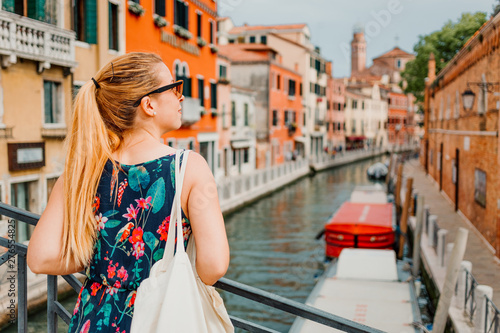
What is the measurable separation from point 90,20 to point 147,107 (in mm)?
12292

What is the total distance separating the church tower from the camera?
297 feet

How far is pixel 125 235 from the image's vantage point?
1.39 metres

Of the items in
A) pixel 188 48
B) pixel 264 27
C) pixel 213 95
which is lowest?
pixel 213 95

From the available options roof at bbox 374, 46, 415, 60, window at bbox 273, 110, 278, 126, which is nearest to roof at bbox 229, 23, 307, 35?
window at bbox 273, 110, 278, 126

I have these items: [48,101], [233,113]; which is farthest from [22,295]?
[233,113]

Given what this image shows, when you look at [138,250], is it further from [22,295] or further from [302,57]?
[302,57]

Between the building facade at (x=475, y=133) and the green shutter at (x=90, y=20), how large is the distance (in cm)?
825

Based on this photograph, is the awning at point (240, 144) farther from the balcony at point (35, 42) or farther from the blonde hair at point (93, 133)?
the blonde hair at point (93, 133)

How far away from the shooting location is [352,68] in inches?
3676

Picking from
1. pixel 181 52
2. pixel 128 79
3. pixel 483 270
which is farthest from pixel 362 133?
pixel 128 79

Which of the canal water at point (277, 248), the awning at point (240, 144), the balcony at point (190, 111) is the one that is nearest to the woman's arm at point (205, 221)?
the canal water at point (277, 248)

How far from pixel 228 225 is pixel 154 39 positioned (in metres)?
6.14

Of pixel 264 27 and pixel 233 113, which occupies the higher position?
pixel 264 27

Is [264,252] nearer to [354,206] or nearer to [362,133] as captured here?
[354,206]
